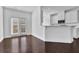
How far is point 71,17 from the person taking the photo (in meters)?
1.96

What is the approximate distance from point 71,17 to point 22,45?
3.46ft

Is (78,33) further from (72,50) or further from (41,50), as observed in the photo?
(41,50)

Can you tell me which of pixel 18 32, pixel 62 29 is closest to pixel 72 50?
pixel 62 29

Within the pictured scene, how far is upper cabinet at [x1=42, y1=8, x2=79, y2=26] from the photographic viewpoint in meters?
1.95

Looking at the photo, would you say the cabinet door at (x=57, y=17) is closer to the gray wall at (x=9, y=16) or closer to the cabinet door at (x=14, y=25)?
the gray wall at (x=9, y=16)

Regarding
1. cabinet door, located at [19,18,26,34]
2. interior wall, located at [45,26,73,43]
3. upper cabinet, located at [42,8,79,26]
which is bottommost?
interior wall, located at [45,26,73,43]

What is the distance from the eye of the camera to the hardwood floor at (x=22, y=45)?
1977 mm

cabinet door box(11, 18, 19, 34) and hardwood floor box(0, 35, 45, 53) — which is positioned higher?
cabinet door box(11, 18, 19, 34)

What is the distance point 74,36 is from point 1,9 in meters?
1.47

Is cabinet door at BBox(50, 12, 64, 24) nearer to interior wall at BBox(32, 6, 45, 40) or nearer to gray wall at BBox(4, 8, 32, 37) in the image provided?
interior wall at BBox(32, 6, 45, 40)

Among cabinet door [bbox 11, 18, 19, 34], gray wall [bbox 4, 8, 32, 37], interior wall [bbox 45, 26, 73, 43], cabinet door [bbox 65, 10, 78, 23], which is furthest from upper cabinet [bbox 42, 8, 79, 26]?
cabinet door [bbox 11, 18, 19, 34]

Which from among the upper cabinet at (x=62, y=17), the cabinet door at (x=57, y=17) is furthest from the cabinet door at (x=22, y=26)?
the cabinet door at (x=57, y=17)

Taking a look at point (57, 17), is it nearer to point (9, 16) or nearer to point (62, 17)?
point (62, 17)

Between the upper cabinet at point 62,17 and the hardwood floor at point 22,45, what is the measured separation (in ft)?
1.28
